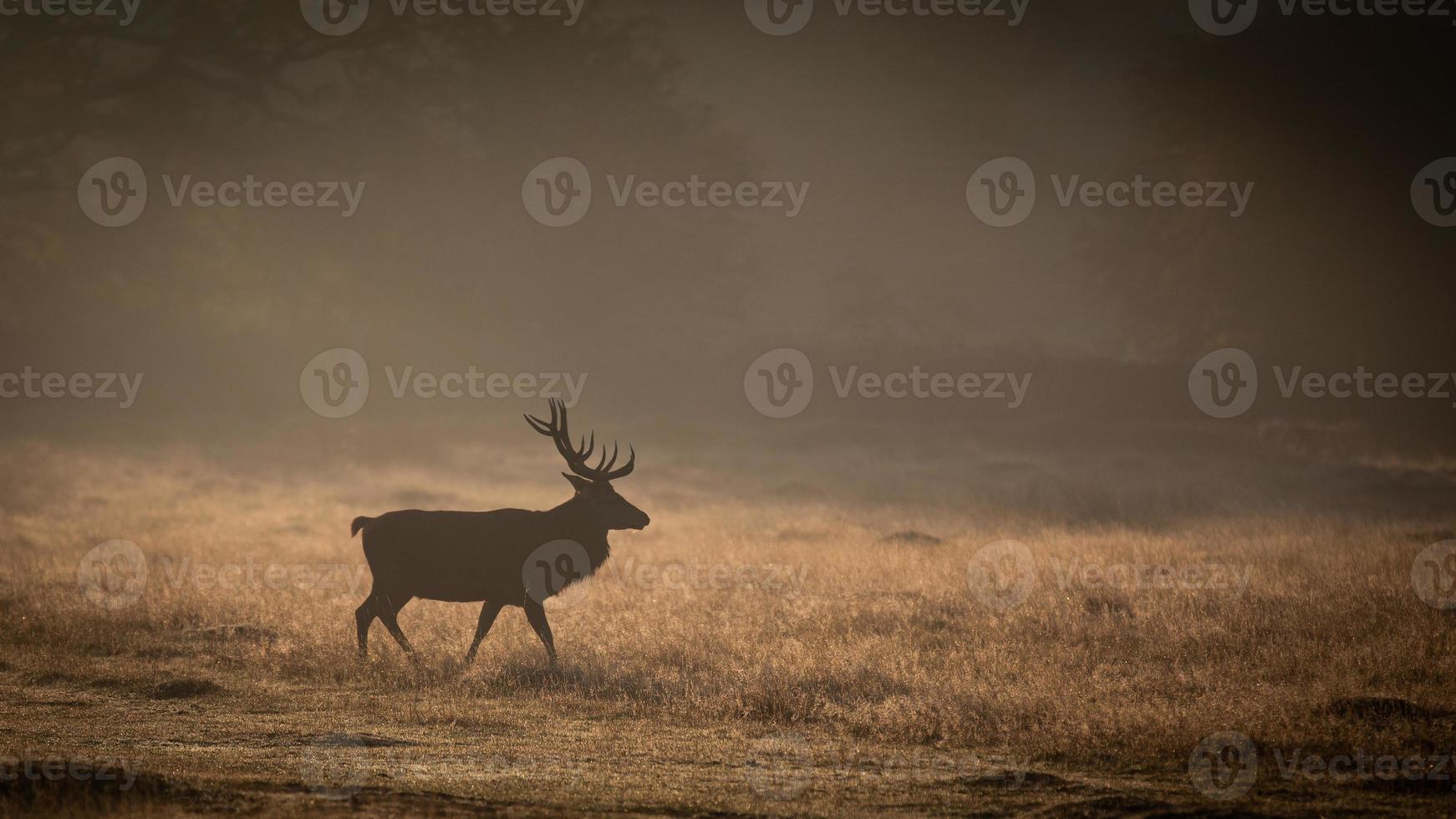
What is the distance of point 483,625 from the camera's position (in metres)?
12.1

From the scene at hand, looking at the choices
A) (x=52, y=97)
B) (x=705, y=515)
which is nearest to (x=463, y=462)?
(x=705, y=515)

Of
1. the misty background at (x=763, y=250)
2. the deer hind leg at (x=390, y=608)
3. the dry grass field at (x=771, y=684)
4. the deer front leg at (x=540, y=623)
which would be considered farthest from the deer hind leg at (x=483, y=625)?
the misty background at (x=763, y=250)

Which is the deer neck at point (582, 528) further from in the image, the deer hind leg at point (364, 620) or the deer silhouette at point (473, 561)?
the deer hind leg at point (364, 620)

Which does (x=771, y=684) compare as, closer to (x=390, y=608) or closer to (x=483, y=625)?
(x=483, y=625)

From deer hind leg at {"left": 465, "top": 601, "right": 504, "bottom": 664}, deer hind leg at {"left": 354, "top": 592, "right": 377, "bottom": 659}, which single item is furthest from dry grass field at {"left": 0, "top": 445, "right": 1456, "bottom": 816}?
deer hind leg at {"left": 354, "top": 592, "right": 377, "bottom": 659}

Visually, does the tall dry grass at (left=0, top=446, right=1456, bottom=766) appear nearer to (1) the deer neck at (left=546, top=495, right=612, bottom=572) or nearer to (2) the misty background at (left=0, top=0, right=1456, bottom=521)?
(1) the deer neck at (left=546, top=495, right=612, bottom=572)

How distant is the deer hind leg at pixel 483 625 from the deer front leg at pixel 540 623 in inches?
14.5

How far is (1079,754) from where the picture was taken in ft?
27.5

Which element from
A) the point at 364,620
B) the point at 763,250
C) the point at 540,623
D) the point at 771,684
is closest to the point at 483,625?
the point at 540,623

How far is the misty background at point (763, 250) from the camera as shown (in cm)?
3631

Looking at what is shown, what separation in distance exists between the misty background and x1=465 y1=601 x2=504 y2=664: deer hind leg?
1710cm

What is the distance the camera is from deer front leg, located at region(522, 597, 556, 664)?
38.7ft

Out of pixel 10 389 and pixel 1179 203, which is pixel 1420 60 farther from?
pixel 10 389

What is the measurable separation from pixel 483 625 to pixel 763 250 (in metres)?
46.9
